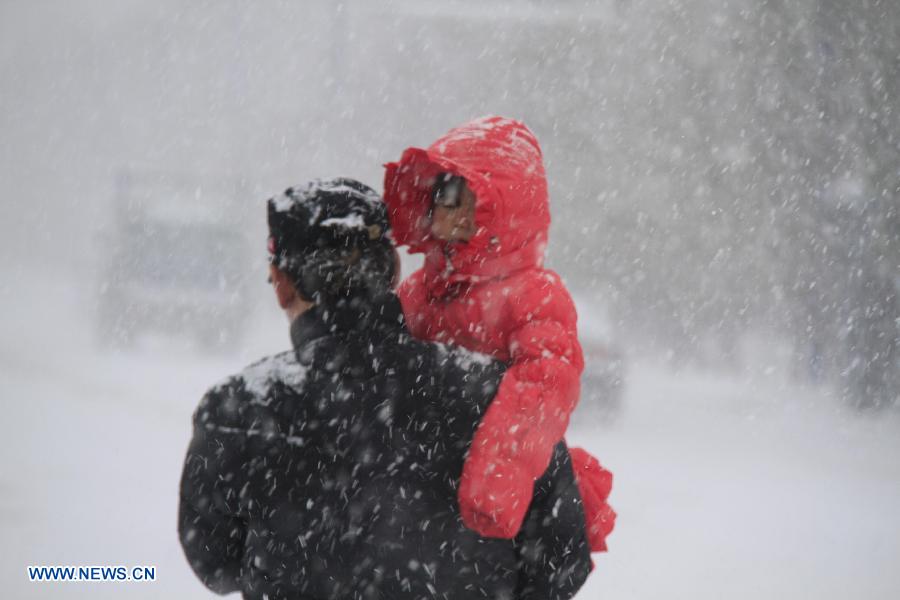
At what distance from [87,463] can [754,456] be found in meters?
5.84

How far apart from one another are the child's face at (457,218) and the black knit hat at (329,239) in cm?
46

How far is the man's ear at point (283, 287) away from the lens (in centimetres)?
140

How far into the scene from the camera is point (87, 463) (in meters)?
6.87

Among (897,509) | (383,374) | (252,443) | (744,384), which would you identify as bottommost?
(744,384)

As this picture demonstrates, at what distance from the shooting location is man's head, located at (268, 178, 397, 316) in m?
1.37

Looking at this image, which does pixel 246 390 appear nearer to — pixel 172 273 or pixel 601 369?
pixel 601 369

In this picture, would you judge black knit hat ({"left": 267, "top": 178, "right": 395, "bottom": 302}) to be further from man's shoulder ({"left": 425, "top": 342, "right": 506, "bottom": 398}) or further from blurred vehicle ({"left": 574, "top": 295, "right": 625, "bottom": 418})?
blurred vehicle ({"left": 574, "top": 295, "right": 625, "bottom": 418})

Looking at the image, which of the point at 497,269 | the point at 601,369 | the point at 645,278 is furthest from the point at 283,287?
the point at 645,278

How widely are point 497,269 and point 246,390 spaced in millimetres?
650

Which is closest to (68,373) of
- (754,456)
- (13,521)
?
(13,521)

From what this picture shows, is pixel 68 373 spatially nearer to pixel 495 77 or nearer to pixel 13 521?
pixel 13 521

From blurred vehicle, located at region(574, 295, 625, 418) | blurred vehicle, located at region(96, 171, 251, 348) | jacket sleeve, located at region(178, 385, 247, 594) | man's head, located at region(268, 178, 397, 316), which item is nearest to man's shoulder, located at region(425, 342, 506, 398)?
man's head, located at region(268, 178, 397, 316)

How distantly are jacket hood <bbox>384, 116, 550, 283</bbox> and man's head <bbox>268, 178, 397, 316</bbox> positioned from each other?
405 mm

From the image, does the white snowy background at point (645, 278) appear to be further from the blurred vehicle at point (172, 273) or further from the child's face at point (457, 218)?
the child's face at point (457, 218)
